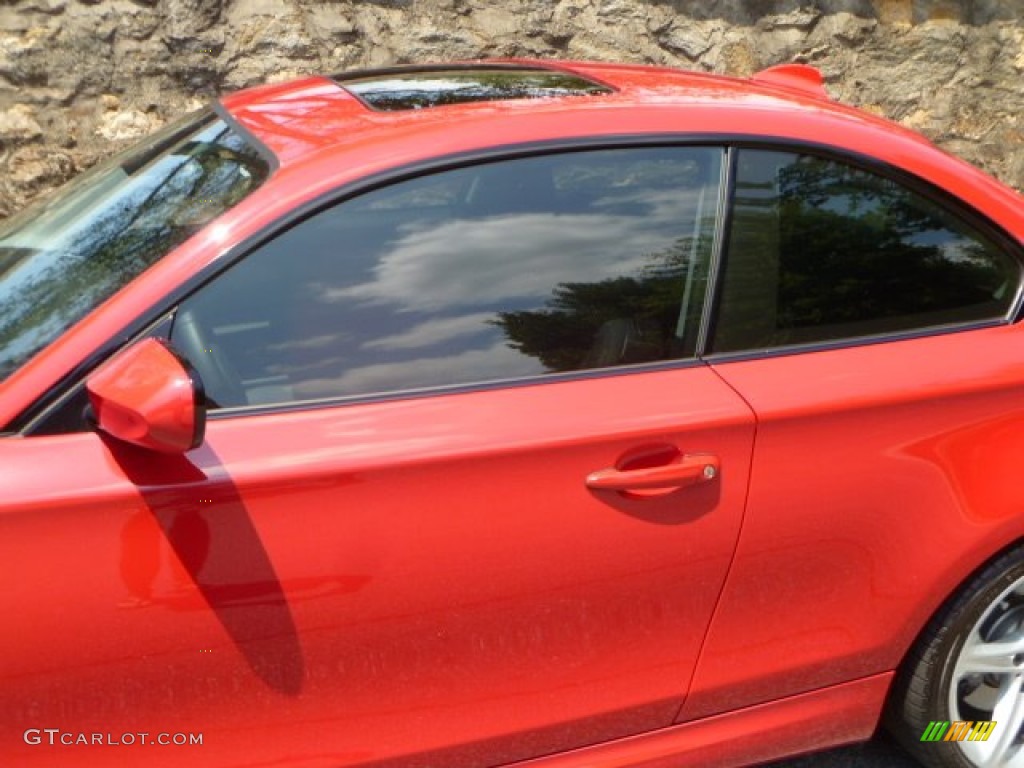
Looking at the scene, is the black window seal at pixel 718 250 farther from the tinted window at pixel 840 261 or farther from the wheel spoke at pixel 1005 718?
the wheel spoke at pixel 1005 718

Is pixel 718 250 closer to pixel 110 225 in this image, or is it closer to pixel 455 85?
pixel 455 85

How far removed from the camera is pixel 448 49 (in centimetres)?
530

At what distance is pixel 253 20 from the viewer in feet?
16.6

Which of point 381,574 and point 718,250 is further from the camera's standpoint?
point 718,250

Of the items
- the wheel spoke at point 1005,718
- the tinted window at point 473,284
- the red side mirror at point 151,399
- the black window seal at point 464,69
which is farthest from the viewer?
the black window seal at point 464,69

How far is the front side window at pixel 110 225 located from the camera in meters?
1.91

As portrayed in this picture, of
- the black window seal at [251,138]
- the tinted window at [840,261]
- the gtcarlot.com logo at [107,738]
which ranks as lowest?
the gtcarlot.com logo at [107,738]

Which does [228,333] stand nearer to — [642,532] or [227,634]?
[227,634]

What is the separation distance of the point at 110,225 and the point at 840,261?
57.9 inches

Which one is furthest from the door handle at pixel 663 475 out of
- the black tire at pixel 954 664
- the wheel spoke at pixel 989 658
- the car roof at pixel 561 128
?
the wheel spoke at pixel 989 658

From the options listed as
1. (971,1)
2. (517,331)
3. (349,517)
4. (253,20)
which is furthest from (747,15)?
(349,517)

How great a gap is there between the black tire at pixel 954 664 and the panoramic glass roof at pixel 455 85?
4.41 feet

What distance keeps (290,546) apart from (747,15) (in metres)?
4.85

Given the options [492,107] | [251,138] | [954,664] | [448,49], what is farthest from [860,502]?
[448,49]
